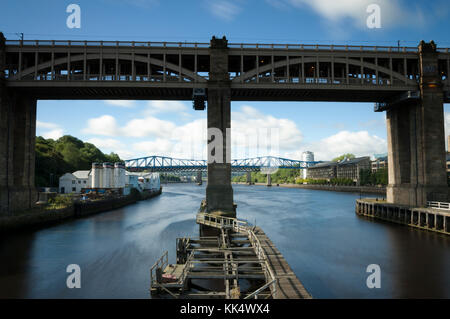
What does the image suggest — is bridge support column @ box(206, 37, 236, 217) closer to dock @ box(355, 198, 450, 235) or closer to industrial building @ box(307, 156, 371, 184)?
dock @ box(355, 198, 450, 235)

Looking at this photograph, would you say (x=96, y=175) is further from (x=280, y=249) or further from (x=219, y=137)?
(x=280, y=249)

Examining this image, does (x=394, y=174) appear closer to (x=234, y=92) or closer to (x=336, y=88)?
(x=336, y=88)

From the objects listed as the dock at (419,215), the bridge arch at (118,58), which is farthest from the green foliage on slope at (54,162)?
the dock at (419,215)

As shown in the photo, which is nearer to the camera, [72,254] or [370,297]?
[370,297]

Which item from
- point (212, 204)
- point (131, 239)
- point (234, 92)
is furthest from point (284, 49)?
point (131, 239)

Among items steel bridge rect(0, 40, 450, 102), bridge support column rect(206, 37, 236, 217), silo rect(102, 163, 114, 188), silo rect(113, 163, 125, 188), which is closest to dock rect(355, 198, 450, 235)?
steel bridge rect(0, 40, 450, 102)
